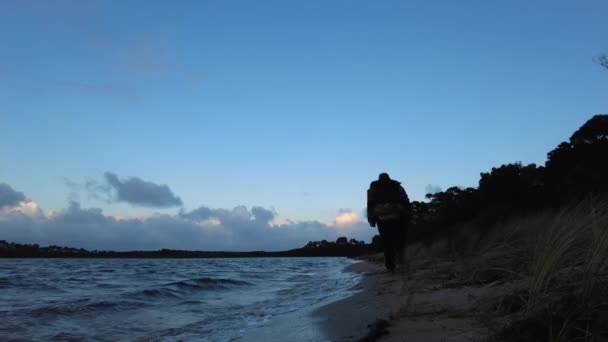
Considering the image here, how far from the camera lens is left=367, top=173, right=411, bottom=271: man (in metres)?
8.47

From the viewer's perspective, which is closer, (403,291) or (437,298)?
(437,298)

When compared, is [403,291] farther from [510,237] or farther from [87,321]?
[87,321]

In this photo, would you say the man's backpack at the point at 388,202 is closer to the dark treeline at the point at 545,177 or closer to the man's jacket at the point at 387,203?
the man's jacket at the point at 387,203

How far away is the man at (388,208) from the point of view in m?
8.47

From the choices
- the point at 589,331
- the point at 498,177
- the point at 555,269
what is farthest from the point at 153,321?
the point at 498,177

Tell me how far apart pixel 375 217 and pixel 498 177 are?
29.3m

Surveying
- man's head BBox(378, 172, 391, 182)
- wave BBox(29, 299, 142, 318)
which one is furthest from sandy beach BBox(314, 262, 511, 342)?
wave BBox(29, 299, 142, 318)

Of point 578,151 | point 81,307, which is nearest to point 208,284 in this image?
point 81,307

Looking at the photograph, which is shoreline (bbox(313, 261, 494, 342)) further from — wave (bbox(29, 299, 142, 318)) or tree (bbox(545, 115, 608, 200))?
tree (bbox(545, 115, 608, 200))

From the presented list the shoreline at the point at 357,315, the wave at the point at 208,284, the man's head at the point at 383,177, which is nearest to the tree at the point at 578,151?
the wave at the point at 208,284

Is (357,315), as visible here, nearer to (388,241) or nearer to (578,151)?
(388,241)

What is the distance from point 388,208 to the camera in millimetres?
8461

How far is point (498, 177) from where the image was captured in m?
35.1

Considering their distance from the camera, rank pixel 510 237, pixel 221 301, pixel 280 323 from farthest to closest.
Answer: pixel 221 301 → pixel 510 237 → pixel 280 323
